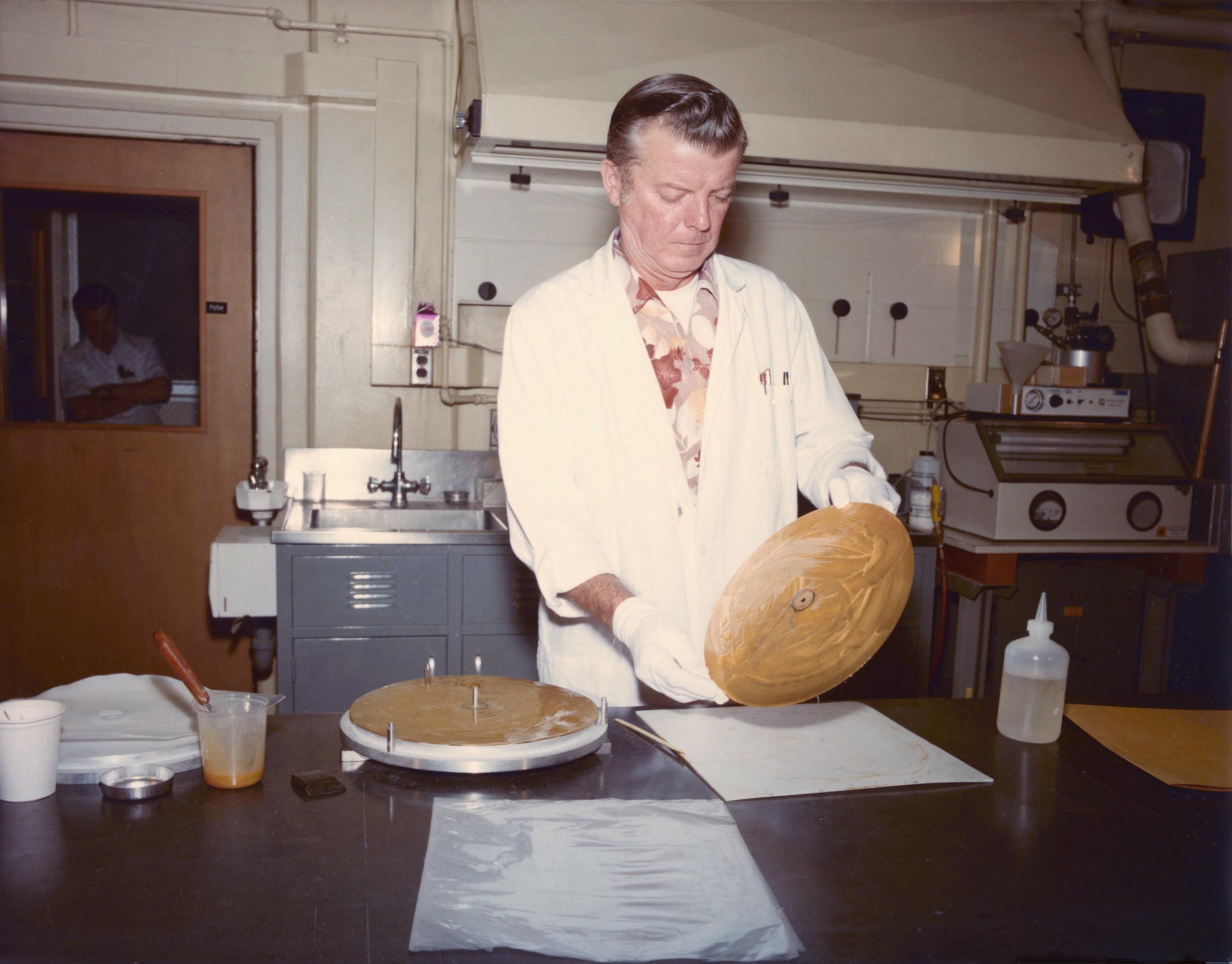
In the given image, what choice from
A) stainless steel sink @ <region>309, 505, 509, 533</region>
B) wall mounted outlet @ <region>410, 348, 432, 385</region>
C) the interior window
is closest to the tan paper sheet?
stainless steel sink @ <region>309, 505, 509, 533</region>

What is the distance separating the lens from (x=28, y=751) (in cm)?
105

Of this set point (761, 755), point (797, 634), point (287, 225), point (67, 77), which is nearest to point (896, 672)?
point (761, 755)

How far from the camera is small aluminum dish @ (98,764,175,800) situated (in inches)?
41.6

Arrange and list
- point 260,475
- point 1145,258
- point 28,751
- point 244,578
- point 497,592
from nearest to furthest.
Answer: point 28,751 < point 244,578 < point 497,592 < point 260,475 < point 1145,258

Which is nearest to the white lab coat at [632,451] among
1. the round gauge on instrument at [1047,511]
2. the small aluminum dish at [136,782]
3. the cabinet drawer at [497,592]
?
the small aluminum dish at [136,782]

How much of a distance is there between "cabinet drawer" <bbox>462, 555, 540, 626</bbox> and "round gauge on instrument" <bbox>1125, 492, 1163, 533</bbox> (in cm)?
187

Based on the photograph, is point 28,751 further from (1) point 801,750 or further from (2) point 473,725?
(1) point 801,750

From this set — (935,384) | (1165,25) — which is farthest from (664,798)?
(1165,25)

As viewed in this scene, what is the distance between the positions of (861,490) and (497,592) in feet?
4.81

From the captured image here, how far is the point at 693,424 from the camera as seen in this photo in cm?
166

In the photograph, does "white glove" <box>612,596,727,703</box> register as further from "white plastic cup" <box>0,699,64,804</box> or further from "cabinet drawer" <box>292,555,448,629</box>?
"cabinet drawer" <box>292,555,448,629</box>

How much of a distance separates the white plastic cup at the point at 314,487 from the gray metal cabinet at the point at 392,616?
0.60m

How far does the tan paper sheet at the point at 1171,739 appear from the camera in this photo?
49.6 inches

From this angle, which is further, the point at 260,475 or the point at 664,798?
the point at 260,475
